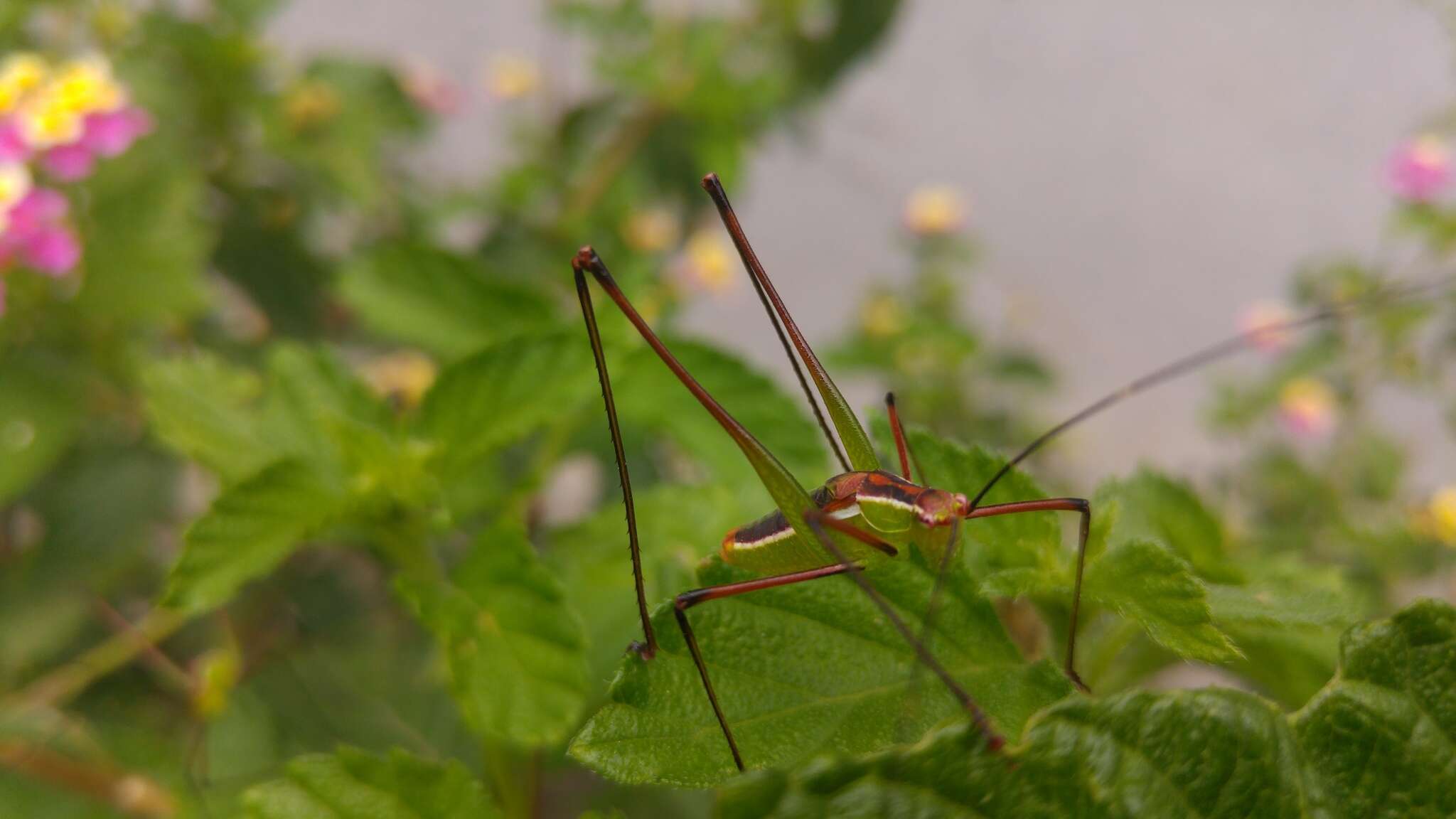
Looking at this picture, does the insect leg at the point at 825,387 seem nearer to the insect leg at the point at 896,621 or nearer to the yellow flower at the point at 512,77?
the insect leg at the point at 896,621

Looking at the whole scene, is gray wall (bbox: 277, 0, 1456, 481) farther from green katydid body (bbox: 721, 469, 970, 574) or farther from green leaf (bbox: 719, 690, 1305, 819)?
green leaf (bbox: 719, 690, 1305, 819)

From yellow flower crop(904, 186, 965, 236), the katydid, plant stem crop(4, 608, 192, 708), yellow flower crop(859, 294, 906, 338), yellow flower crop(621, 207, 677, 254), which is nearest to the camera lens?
the katydid

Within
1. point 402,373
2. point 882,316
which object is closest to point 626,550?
point 402,373

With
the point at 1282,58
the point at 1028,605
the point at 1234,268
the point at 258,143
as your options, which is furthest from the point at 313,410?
the point at 1282,58

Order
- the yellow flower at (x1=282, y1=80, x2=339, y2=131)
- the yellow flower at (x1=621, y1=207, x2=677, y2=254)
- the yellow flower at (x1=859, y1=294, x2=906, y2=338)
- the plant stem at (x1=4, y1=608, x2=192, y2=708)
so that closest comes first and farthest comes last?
the plant stem at (x1=4, y1=608, x2=192, y2=708) < the yellow flower at (x1=282, y1=80, x2=339, y2=131) < the yellow flower at (x1=621, y1=207, x2=677, y2=254) < the yellow flower at (x1=859, y1=294, x2=906, y2=338)

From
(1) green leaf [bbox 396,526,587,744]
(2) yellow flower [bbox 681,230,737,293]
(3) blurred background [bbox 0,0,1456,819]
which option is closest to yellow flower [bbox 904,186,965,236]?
(3) blurred background [bbox 0,0,1456,819]

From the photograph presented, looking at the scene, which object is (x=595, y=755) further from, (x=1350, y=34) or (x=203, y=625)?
(x=1350, y=34)

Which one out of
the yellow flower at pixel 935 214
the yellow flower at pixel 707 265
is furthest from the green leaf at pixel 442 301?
the yellow flower at pixel 935 214
